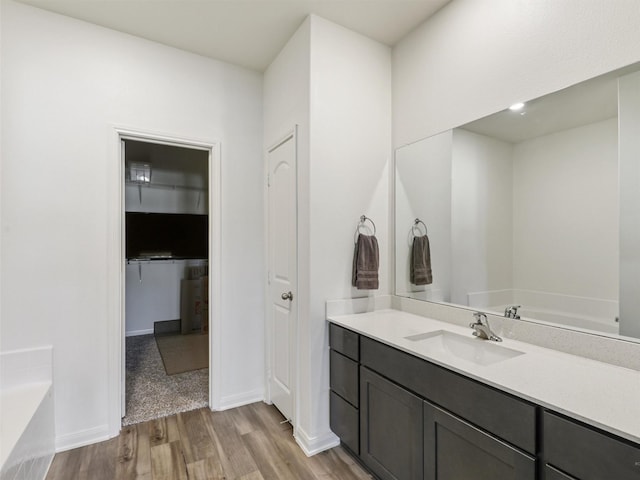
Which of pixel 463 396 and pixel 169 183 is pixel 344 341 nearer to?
pixel 463 396

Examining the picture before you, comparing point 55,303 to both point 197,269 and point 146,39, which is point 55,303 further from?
point 197,269

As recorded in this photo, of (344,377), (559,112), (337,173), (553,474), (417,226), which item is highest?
(559,112)

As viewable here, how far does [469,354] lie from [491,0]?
1.85 metres

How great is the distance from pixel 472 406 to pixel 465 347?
1.68 feet

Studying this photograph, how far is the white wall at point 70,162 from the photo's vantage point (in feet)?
6.28

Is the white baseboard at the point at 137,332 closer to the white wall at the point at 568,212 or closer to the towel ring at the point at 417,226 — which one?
the towel ring at the point at 417,226

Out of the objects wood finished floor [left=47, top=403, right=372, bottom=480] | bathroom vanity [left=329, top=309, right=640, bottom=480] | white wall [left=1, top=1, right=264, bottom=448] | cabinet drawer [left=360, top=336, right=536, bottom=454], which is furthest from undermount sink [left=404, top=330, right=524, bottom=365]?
white wall [left=1, top=1, right=264, bottom=448]

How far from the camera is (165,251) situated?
14.2 ft

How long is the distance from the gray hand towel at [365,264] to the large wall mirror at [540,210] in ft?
0.91

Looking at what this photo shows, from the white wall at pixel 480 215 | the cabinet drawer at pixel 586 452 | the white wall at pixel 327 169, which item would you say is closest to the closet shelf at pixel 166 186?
the white wall at pixel 327 169

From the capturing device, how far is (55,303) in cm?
201

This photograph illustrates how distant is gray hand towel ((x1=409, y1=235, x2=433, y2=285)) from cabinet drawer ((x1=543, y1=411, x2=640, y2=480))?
1.17 metres

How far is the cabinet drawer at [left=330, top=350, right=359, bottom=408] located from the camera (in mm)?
1798

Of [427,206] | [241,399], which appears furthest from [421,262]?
[241,399]
